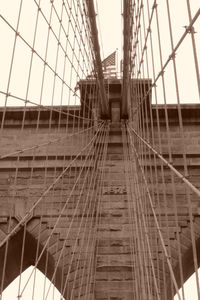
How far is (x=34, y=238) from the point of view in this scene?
21.5 feet

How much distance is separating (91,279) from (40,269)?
1861mm

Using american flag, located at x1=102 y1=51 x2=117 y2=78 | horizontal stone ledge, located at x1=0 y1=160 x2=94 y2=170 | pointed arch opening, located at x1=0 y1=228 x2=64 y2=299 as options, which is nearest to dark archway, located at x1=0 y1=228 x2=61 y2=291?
pointed arch opening, located at x1=0 y1=228 x2=64 y2=299

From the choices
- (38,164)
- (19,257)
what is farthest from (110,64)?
(19,257)

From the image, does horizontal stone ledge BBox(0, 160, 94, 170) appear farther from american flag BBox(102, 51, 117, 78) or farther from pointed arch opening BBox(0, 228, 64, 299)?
american flag BBox(102, 51, 117, 78)

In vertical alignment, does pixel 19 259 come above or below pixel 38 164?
below

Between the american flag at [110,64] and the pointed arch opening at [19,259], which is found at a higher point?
the american flag at [110,64]

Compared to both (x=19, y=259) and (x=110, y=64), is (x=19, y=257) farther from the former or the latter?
(x=110, y=64)

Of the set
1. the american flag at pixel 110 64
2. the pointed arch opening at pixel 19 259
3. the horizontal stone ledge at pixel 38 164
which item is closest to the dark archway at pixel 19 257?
the pointed arch opening at pixel 19 259

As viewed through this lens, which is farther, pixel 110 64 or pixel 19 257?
pixel 110 64

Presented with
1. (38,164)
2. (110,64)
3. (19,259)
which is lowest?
(19,259)

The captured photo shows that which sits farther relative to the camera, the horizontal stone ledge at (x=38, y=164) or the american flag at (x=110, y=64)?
the american flag at (x=110, y=64)

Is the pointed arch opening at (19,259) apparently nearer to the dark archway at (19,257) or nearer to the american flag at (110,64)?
the dark archway at (19,257)

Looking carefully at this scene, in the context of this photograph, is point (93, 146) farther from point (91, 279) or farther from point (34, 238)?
point (91, 279)

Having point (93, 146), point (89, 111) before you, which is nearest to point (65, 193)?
point (93, 146)
